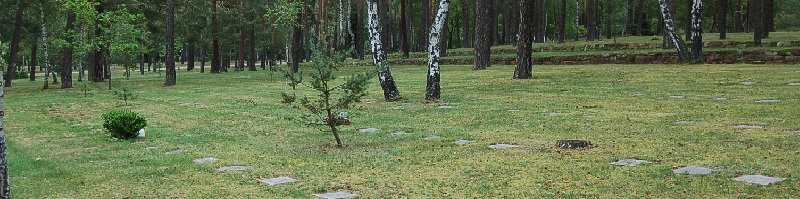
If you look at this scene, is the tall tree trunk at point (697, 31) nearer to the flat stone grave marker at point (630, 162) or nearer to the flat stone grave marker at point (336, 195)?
the flat stone grave marker at point (630, 162)

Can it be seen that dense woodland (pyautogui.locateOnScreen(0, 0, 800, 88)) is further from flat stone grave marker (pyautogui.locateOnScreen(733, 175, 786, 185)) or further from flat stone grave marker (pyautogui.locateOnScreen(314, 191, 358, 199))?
flat stone grave marker (pyautogui.locateOnScreen(733, 175, 786, 185))

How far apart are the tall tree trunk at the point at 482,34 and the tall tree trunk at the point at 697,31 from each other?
22.6 feet

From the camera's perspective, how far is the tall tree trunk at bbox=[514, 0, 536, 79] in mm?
19016

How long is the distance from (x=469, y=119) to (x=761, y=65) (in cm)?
1354

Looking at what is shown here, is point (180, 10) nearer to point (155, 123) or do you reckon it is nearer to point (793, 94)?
point (155, 123)

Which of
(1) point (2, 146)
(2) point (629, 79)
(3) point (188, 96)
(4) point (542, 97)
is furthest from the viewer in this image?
(3) point (188, 96)

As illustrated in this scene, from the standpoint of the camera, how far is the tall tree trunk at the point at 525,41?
19016 millimetres

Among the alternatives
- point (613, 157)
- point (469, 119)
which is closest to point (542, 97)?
point (469, 119)

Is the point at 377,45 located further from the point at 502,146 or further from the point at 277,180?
the point at 277,180

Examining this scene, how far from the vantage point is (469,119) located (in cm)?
1136

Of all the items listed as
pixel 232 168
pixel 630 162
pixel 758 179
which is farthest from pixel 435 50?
pixel 758 179

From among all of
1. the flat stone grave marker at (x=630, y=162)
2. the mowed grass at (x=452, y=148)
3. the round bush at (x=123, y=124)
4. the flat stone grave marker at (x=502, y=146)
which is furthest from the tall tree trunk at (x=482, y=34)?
the flat stone grave marker at (x=630, y=162)

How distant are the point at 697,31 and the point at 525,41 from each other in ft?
20.5

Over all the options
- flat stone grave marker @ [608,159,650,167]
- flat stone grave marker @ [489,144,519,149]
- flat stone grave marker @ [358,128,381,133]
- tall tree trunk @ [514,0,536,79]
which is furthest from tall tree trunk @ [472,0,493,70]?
flat stone grave marker @ [608,159,650,167]
